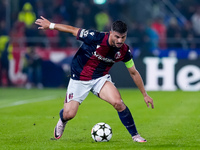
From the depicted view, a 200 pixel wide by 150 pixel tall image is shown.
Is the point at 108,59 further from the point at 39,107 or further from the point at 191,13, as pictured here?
the point at 191,13

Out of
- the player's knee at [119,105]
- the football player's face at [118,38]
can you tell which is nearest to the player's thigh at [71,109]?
the player's knee at [119,105]

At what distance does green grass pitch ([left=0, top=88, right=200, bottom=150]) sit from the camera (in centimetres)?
766

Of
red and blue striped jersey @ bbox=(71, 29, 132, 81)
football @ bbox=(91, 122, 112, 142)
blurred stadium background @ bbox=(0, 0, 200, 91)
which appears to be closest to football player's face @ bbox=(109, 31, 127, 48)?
red and blue striped jersey @ bbox=(71, 29, 132, 81)

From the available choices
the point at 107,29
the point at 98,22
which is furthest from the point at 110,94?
the point at 98,22

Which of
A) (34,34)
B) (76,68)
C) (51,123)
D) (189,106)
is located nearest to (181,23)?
(34,34)

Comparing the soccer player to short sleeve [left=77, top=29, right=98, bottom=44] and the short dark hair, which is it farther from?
the short dark hair

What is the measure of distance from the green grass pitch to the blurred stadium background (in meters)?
2.34

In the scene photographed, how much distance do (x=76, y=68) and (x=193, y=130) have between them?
2.48 metres

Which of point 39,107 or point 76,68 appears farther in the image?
point 39,107

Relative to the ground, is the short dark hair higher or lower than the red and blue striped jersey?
higher

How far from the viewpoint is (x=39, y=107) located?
14102 millimetres

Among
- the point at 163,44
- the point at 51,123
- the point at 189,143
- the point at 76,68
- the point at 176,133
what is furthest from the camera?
the point at 163,44

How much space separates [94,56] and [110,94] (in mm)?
649

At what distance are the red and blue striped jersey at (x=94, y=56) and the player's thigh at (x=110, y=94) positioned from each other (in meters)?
0.24
